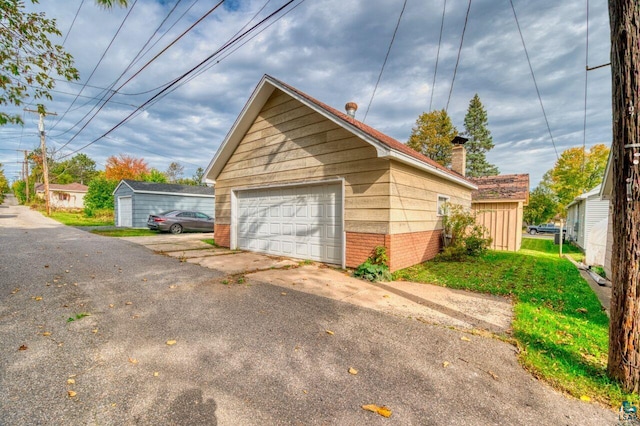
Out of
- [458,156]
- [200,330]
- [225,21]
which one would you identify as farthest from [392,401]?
[458,156]

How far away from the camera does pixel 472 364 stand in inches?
114

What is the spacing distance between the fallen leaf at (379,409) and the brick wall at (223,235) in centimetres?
934

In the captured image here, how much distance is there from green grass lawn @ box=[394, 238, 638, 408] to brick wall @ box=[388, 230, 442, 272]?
0.25m

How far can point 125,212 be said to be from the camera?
20.1 m

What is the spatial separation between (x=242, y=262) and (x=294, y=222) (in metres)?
1.91

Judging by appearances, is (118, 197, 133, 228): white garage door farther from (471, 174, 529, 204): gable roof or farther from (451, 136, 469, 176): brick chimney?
(471, 174, 529, 204): gable roof

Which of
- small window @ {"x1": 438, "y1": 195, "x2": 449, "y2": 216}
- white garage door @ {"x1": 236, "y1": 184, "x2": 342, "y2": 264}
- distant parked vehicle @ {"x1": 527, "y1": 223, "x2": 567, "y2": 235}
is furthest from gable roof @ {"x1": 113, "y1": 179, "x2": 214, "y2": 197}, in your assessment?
distant parked vehicle @ {"x1": 527, "y1": 223, "x2": 567, "y2": 235}

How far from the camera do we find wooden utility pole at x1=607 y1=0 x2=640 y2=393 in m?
2.41

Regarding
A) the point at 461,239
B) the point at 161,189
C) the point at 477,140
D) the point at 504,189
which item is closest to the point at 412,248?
the point at 461,239

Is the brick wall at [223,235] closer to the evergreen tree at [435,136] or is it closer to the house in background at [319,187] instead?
the house in background at [319,187]

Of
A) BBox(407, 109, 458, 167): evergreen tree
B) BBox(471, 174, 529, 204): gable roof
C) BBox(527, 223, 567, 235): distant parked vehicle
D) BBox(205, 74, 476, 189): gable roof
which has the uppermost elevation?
BBox(407, 109, 458, 167): evergreen tree

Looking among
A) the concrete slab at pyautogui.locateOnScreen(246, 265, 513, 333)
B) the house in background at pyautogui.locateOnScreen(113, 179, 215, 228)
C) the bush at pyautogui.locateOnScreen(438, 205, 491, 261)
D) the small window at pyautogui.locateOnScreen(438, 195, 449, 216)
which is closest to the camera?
the concrete slab at pyautogui.locateOnScreen(246, 265, 513, 333)

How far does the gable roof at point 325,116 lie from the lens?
644 cm

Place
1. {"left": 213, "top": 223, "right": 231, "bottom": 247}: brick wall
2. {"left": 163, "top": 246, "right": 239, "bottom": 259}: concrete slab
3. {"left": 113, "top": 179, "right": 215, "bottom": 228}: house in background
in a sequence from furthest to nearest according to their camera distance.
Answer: {"left": 113, "top": 179, "right": 215, "bottom": 228}: house in background
{"left": 213, "top": 223, "right": 231, "bottom": 247}: brick wall
{"left": 163, "top": 246, "right": 239, "bottom": 259}: concrete slab
